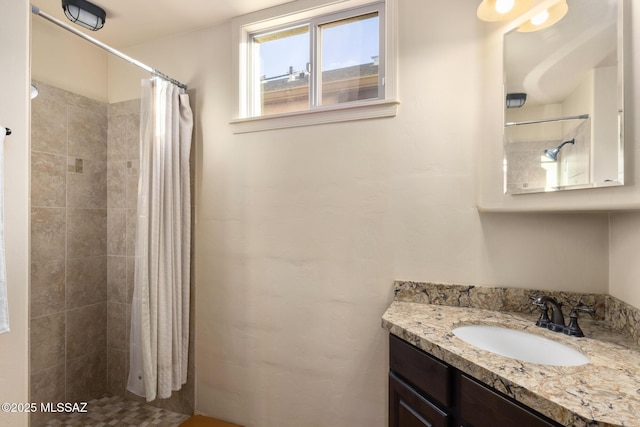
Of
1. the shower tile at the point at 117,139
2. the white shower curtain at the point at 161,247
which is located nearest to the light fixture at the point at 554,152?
the white shower curtain at the point at 161,247

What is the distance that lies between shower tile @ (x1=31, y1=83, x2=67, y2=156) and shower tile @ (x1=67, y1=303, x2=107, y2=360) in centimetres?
105

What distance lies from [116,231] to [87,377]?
3.27 feet

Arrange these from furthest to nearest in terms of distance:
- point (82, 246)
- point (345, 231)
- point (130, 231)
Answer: point (130, 231) → point (82, 246) → point (345, 231)

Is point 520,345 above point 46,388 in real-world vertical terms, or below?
above

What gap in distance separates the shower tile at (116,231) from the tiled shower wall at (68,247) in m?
0.04

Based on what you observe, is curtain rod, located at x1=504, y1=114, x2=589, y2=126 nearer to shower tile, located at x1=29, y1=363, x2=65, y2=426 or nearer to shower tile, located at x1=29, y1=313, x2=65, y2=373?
shower tile, located at x1=29, y1=313, x2=65, y2=373

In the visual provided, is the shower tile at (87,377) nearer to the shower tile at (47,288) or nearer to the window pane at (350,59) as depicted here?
the shower tile at (47,288)

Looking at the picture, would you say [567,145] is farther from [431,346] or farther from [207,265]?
[207,265]

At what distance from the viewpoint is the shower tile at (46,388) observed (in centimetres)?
176

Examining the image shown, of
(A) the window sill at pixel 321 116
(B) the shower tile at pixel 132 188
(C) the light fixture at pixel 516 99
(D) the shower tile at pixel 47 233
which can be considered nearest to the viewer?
(C) the light fixture at pixel 516 99

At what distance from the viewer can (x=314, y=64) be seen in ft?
5.85

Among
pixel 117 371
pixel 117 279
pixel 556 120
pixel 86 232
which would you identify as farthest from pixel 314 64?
pixel 117 371

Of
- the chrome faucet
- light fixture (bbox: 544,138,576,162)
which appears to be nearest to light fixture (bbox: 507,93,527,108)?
light fixture (bbox: 544,138,576,162)

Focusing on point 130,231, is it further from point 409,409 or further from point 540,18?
point 540,18
